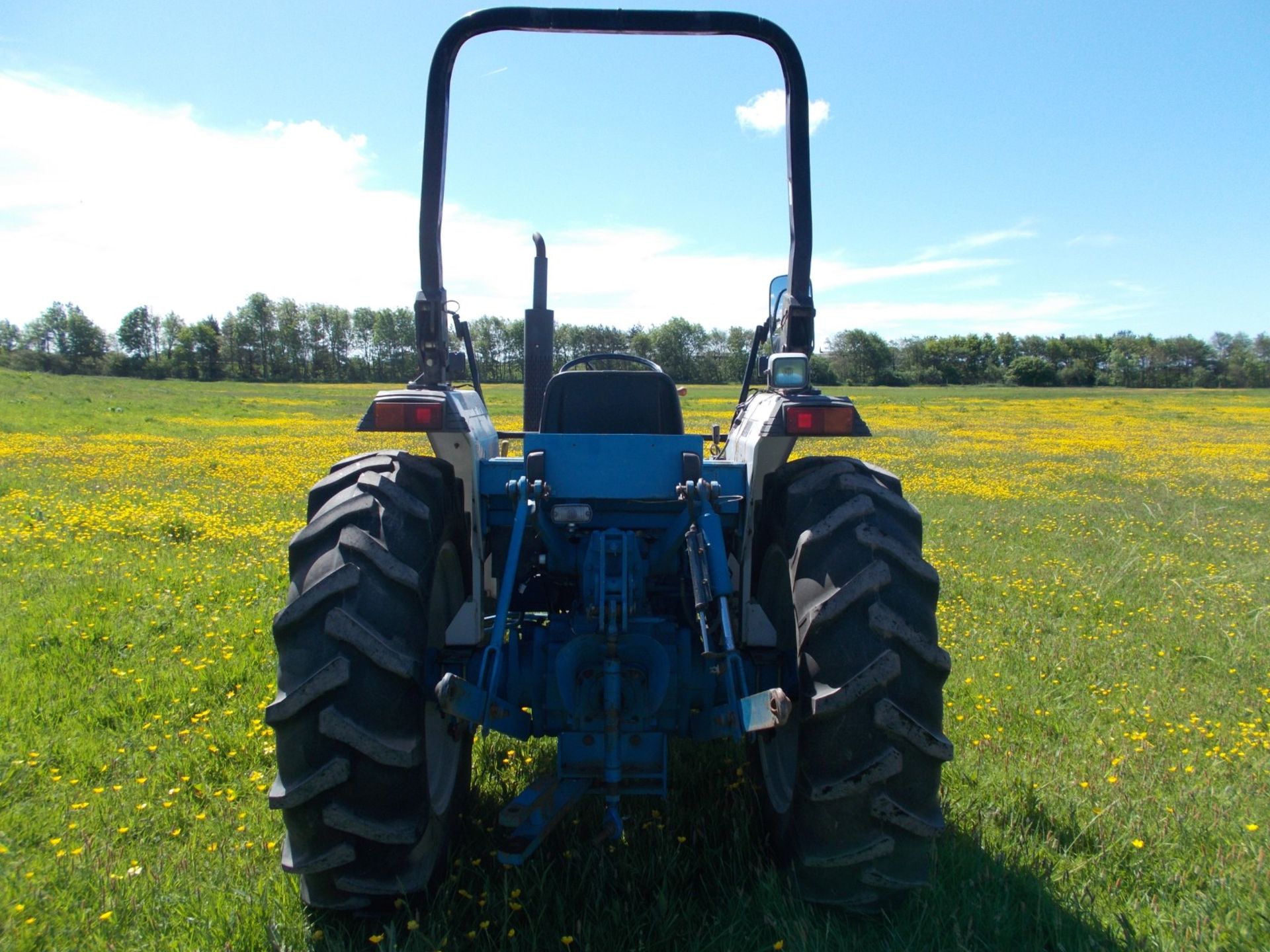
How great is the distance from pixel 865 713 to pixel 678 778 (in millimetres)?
1389

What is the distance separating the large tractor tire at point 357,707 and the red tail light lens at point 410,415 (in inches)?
8.7

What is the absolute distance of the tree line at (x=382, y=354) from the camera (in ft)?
242

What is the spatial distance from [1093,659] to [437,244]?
455cm

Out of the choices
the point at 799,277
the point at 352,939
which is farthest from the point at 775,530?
the point at 352,939

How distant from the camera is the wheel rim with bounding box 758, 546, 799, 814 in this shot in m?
2.78

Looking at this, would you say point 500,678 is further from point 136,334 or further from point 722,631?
point 136,334

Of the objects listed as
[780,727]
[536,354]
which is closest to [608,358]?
[536,354]

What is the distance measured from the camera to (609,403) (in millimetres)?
3676

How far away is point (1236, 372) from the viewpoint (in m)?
A: 79.9

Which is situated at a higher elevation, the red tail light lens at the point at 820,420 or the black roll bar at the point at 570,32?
the black roll bar at the point at 570,32

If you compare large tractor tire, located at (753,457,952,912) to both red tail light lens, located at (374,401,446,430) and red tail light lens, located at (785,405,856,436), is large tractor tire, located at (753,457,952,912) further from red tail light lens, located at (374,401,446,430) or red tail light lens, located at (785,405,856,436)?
red tail light lens, located at (374,401,446,430)

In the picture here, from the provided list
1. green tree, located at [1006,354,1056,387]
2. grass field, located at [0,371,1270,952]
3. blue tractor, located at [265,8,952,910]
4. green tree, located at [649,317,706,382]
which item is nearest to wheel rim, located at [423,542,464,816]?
blue tractor, located at [265,8,952,910]

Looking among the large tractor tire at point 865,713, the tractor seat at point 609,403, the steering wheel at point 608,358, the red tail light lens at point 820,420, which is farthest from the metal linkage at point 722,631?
the steering wheel at point 608,358

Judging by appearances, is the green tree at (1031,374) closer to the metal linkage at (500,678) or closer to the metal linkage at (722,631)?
the metal linkage at (722,631)
